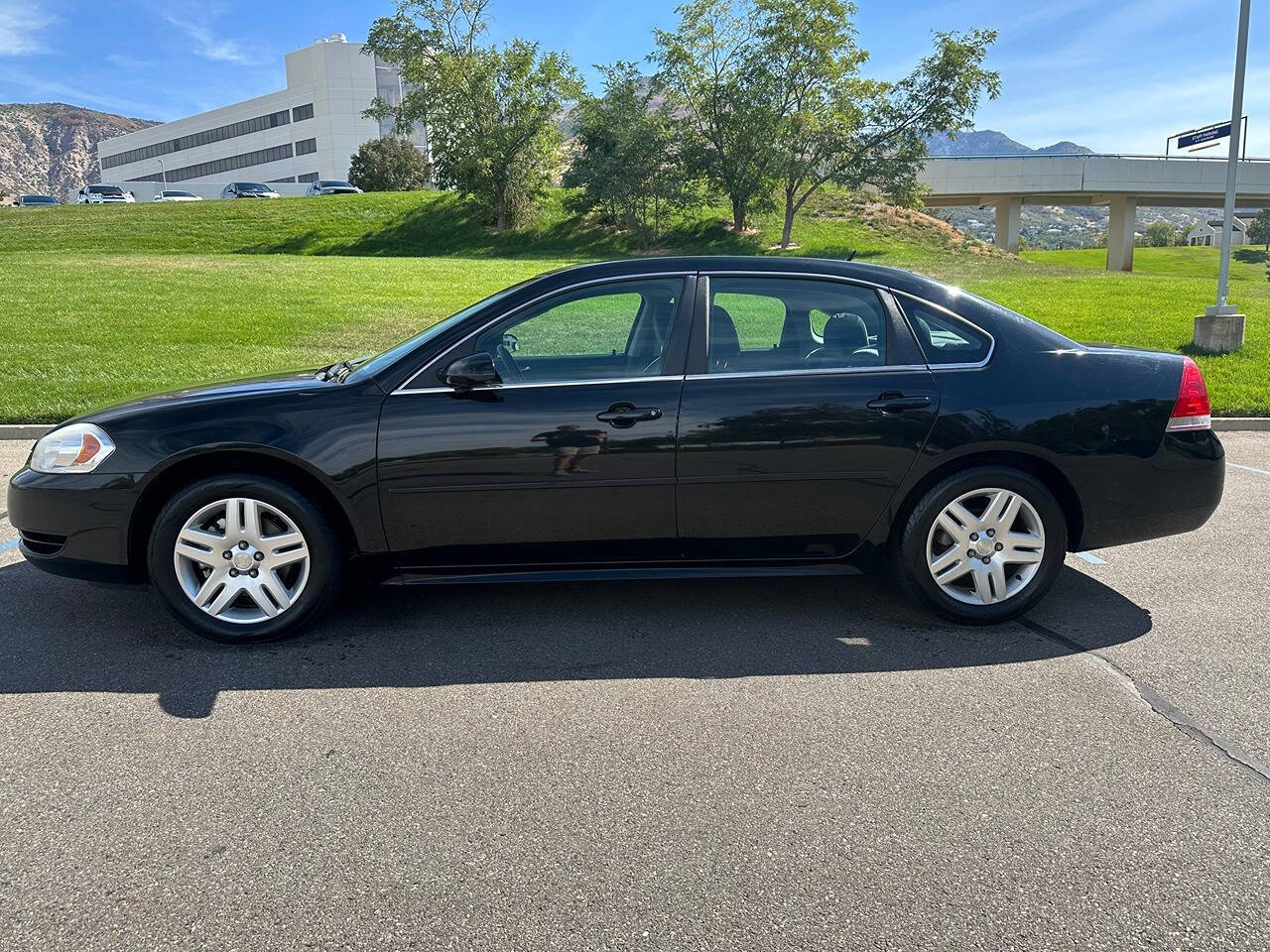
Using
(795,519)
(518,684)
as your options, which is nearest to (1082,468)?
(795,519)

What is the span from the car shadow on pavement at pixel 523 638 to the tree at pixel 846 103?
33.1m

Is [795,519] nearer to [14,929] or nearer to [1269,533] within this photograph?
[14,929]

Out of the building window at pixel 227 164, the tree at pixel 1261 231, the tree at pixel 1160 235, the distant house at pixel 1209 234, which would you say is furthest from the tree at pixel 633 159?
the tree at pixel 1160 235

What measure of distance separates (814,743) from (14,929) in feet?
7.50

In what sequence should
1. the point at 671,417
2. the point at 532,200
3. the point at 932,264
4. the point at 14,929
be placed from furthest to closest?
the point at 532,200, the point at 932,264, the point at 671,417, the point at 14,929

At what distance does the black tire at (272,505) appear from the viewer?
12.6ft

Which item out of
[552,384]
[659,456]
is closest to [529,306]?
[552,384]

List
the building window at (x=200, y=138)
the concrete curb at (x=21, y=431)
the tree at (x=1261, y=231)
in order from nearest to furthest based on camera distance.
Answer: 1. the concrete curb at (x=21, y=431)
2. the building window at (x=200, y=138)
3. the tree at (x=1261, y=231)

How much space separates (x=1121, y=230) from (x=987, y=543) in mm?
59825

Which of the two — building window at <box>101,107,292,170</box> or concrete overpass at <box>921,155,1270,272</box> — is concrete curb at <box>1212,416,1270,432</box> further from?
building window at <box>101,107,292,170</box>

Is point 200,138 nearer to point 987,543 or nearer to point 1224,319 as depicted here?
point 1224,319

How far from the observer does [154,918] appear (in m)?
2.27

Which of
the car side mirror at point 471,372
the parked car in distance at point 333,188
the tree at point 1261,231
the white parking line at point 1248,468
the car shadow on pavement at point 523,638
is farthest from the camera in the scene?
the tree at point 1261,231

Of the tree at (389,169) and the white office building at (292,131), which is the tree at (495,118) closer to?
the tree at (389,169)
